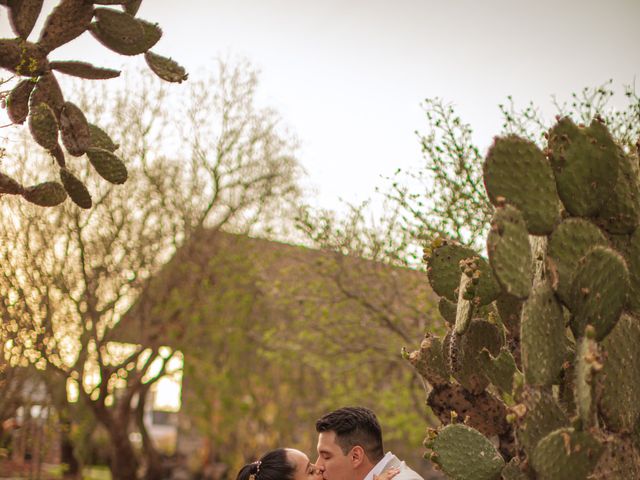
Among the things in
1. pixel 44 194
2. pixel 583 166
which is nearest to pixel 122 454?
pixel 44 194

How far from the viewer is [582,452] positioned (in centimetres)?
278

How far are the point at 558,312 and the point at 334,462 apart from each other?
1.72 metres

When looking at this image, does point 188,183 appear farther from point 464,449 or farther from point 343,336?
point 464,449

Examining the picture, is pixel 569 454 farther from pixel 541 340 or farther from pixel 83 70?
pixel 83 70

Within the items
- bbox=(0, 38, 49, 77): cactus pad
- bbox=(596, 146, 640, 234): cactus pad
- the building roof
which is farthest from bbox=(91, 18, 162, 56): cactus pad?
the building roof

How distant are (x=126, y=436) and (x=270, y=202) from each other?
5987 mm

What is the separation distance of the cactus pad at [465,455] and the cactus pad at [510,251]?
71cm

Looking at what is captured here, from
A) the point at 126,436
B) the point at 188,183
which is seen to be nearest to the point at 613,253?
the point at 188,183

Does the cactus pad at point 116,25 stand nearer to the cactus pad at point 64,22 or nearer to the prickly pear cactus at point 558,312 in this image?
the cactus pad at point 64,22

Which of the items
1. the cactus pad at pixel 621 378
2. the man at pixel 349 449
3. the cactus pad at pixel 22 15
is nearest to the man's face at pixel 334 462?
the man at pixel 349 449

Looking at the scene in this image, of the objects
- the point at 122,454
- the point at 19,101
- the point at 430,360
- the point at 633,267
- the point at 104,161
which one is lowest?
the point at 122,454

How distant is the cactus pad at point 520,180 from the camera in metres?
3.25

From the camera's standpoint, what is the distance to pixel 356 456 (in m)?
4.32

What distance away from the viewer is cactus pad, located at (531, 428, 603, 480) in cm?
277
